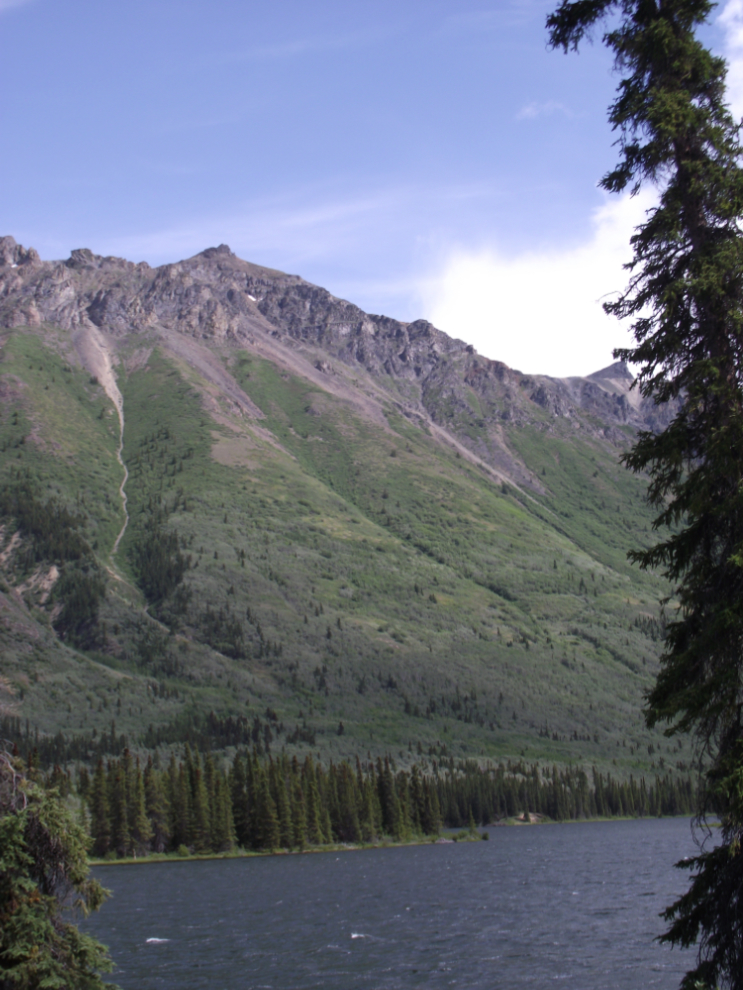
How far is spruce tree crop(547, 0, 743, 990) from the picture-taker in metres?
17.3

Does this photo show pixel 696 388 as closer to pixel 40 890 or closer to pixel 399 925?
pixel 40 890

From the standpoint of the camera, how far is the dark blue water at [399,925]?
60213mm

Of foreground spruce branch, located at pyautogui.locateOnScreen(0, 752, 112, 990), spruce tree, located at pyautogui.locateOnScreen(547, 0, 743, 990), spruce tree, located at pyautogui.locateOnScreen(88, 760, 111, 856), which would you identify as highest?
spruce tree, located at pyautogui.locateOnScreen(547, 0, 743, 990)

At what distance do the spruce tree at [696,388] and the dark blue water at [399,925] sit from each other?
44.8 meters

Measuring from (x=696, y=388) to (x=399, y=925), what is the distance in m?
80.3

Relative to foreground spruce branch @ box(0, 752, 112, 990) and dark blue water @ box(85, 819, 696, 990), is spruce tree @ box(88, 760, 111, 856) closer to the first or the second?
dark blue water @ box(85, 819, 696, 990)

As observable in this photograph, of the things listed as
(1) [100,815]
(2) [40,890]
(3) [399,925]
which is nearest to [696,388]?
(2) [40,890]

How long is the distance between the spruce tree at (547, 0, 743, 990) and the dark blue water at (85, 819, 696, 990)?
4479 centimetres

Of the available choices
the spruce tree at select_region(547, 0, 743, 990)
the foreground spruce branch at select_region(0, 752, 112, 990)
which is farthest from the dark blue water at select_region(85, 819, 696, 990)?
the spruce tree at select_region(547, 0, 743, 990)

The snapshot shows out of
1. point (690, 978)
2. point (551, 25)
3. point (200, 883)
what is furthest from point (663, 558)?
point (200, 883)

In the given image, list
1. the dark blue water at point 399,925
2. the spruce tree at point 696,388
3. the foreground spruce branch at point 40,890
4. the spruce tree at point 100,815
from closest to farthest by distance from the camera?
the spruce tree at point 696,388
the foreground spruce branch at point 40,890
the dark blue water at point 399,925
the spruce tree at point 100,815

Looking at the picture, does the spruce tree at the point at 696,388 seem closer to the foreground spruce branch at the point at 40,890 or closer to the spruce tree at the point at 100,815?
the foreground spruce branch at the point at 40,890

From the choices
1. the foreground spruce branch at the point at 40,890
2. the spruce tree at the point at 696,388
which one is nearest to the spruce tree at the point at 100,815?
the foreground spruce branch at the point at 40,890

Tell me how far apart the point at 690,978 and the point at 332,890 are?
10781cm
